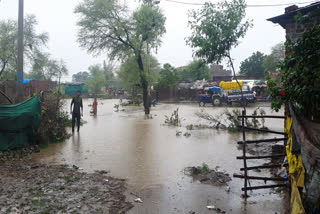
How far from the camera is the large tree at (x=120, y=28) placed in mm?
22828

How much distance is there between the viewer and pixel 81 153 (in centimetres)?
889

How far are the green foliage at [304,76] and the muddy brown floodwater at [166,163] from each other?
1.74 metres

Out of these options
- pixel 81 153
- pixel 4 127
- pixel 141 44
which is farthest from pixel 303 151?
pixel 141 44

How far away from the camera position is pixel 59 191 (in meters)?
5.28

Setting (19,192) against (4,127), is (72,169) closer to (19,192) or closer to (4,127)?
(19,192)

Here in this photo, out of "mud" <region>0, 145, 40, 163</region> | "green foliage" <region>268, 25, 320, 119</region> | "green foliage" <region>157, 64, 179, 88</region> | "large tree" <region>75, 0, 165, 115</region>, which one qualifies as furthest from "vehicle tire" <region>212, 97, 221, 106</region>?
"green foliage" <region>268, 25, 320, 119</region>

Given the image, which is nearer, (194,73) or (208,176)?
(208,176)

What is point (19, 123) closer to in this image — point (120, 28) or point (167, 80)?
point (120, 28)

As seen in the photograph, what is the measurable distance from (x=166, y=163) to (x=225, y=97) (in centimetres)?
2201

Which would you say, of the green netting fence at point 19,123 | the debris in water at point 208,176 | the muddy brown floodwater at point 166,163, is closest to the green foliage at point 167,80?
the muddy brown floodwater at point 166,163

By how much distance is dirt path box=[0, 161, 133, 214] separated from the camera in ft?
15.0

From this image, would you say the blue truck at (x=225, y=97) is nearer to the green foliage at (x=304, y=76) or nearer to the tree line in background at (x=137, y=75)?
the tree line in background at (x=137, y=75)

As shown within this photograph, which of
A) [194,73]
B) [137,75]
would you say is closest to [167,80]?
[137,75]

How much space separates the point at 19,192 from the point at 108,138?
6558 mm
